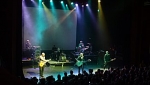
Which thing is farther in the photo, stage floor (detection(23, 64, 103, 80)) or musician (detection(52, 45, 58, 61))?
musician (detection(52, 45, 58, 61))

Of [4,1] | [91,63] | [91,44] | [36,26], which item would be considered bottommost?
[91,63]

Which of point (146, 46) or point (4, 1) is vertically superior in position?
point (4, 1)

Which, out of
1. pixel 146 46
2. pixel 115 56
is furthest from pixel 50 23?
pixel 146 46

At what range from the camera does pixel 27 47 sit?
15.0 metres

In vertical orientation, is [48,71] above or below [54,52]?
below

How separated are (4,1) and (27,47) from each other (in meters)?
5.84

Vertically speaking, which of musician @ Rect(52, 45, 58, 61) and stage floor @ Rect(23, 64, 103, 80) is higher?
musician @ Rect(52, 45, 58, 61)

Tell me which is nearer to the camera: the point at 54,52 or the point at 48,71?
the point at 48,71

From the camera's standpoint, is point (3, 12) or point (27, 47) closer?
point (3, 12)

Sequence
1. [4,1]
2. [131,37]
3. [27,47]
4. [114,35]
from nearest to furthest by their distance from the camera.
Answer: [4,1] < [131,37] < [27,47] < [114,35]

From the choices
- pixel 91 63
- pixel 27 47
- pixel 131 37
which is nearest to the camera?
pixel 131 37

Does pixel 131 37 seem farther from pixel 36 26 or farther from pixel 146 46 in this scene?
pixel 36 26

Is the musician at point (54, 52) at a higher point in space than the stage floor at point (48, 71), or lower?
higher

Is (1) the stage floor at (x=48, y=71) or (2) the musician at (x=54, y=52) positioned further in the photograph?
(2) the musician at (x=54, y=52)
